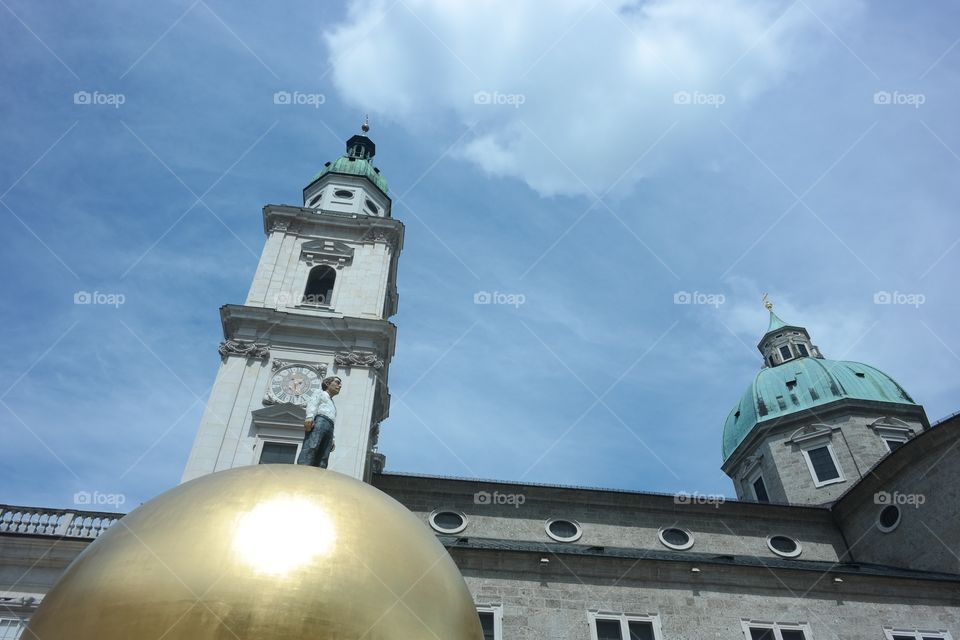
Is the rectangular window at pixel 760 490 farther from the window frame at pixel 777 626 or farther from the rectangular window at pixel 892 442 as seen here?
the window frame at pixel 777 626

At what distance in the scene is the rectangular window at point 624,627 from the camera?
58.6 feet

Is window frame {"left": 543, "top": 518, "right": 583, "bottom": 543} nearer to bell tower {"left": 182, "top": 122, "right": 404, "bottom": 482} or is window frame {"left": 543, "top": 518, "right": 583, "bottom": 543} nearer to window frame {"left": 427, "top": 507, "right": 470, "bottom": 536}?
window frame {"left": 427, "top": 507, "right": 470, "bottom": 536}

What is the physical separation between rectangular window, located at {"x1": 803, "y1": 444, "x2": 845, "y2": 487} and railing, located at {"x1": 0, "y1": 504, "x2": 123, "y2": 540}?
30966 mm

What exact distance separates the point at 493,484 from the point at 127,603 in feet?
70.4

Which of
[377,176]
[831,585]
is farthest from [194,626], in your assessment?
[377,176]

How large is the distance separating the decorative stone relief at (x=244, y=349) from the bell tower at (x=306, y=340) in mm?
36

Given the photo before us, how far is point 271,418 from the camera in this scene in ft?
66.9

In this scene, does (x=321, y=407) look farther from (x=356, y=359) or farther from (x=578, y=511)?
(x=578, y=511)

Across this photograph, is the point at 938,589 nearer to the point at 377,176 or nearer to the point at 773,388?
the point at 773,388

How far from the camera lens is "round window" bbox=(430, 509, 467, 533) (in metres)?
23.2

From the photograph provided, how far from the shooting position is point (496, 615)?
1781 centimetres

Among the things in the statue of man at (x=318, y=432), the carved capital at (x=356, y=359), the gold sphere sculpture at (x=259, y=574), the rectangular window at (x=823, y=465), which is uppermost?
the rectangular window at (x=823, y=465)

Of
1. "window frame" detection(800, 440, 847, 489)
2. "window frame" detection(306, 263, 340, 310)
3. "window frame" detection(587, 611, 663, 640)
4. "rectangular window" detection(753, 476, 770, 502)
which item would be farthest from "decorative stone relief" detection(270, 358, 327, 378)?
"rectangular window" detection(753, 476, 770, 502)

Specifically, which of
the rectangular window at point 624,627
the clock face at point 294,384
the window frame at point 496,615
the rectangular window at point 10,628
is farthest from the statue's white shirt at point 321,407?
the clock face at point 294,384
